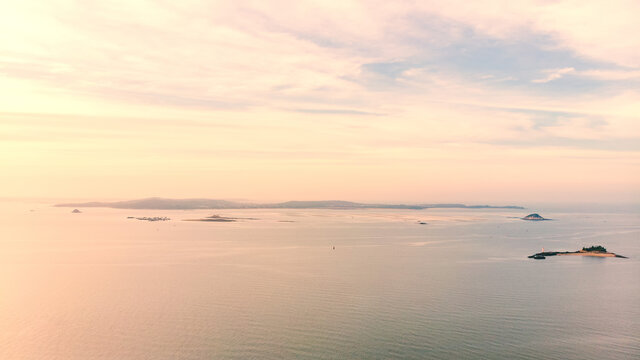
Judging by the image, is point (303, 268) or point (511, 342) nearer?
point (511, 342)

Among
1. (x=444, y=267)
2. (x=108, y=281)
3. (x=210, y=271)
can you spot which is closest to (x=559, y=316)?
(x=444, y=267)

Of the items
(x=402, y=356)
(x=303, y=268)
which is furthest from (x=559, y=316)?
(x=303, y=268)

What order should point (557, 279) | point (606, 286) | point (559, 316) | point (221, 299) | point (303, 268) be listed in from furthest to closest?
point (303, 268) < point (557, 279) < point (606, 286) < point (221, 299) < point (559, 316)

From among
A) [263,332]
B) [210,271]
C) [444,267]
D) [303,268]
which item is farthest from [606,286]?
[210,271]

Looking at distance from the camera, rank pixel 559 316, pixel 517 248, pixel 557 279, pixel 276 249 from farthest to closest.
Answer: pixel 517 248
pixel 276 249
pixel 557 279
pixel 559 316

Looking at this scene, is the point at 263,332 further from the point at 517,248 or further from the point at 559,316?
the point at 517,248

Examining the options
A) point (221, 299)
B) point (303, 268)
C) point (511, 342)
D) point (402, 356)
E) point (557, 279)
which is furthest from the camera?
point (303, 268)

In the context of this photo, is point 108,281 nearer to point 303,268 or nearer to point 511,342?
point 303,268

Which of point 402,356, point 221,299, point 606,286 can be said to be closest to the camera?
point 402,356

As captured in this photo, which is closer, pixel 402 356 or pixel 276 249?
pixel 402 356
